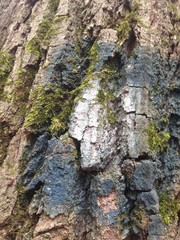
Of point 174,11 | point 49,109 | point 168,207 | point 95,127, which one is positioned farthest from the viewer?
point 174,11

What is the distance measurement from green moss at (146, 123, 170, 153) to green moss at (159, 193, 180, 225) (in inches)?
21.9

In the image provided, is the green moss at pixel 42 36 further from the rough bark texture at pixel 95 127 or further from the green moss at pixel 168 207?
the green moss at pixel 168 207

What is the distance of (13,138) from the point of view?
4066 millimetres

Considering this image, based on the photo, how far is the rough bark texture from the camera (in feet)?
10.4

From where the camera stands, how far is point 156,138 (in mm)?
3574

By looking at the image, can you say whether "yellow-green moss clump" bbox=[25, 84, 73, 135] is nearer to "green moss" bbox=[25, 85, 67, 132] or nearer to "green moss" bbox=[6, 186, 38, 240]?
"green moss" bbox=[25, 85, 67, 132]

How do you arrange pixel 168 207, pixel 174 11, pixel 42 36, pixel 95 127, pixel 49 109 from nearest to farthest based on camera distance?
pixel 168 207, pixel 95 127, pixel 49 109, pixel 174 11, pixel 42 36

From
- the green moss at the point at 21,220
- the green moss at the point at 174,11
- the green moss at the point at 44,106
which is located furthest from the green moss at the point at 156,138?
the green moss at the point at 174,11

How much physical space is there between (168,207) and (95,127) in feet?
4.09

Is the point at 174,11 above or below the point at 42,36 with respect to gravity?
above

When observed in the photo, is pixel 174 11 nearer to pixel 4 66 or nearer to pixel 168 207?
pixel 4 66

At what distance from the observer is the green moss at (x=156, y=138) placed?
137 inches

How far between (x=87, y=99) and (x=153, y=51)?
1148 mm

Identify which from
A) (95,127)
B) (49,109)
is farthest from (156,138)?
(49,109)
